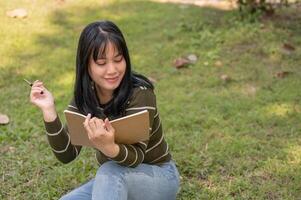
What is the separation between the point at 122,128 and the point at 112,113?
0.53ft

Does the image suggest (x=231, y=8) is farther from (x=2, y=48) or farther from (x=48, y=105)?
(x=48, y=105)

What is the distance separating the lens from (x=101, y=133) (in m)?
1.99

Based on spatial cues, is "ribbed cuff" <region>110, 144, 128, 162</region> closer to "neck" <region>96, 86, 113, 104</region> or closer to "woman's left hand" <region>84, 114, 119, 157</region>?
"woman's left hand" <region>84, 114, 119, 157</region>

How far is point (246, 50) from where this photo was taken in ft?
15.7

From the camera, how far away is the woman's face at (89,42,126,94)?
2.16 metres

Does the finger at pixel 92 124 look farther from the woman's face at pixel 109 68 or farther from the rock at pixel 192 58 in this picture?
the rock at pixel 192 58

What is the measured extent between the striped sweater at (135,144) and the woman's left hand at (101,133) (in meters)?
0.08

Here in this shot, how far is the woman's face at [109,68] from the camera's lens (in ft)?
7.10

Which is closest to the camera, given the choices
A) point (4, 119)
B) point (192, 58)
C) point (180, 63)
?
point (4, 119)

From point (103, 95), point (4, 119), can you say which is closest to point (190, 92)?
point (4, 119)

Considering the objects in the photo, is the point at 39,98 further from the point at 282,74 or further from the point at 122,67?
the point at 282,74

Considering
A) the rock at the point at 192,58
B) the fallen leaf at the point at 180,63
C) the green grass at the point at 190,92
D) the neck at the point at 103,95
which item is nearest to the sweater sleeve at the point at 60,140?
the neck at the point at 103,95

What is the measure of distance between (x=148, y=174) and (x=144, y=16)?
3.73m

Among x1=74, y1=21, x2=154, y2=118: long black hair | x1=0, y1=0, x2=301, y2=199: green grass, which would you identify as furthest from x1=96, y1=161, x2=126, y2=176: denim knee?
x1=0, y1=0, x2=301, y2=199: green grass
